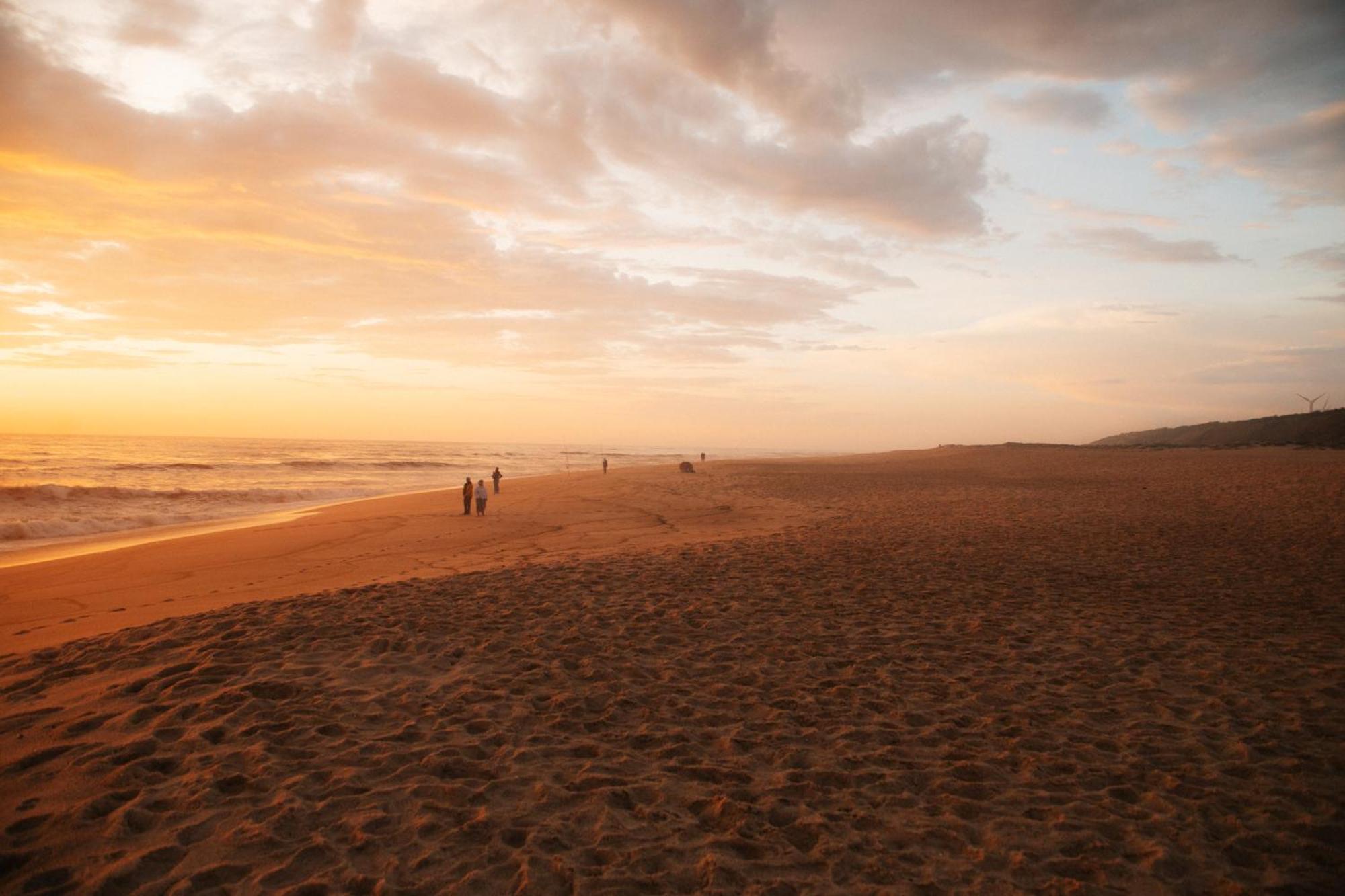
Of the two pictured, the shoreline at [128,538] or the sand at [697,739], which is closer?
the sand at [697,739]

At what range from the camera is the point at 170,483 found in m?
36.6

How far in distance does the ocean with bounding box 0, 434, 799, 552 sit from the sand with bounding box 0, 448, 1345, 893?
16.8m

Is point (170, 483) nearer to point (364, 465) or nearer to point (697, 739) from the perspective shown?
point (364, 465)

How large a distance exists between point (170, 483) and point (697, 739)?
1684 inches

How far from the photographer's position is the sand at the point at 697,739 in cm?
367

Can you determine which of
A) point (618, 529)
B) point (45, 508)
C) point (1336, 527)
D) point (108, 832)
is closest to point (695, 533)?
point (618, 529)

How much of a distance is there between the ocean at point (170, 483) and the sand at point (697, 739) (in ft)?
55.2

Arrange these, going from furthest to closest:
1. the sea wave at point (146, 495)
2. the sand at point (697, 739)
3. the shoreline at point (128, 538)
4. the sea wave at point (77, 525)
Result: the sea wave at point (146, 495), the sea wave at point (77, 525), the shoreline at point (128, 538), the sand at point (697, 739)

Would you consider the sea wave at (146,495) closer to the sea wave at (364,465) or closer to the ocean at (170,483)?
the ocean at (170,483)

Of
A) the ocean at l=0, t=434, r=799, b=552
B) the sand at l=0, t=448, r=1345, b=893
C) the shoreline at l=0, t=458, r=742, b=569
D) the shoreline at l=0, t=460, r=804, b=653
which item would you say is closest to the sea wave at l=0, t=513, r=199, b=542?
the ocean at l=0, t=434, r=799, b=552

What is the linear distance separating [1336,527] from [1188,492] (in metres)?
8.68

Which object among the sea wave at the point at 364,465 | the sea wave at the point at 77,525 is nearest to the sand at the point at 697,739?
the sea wave at the point at 77,525

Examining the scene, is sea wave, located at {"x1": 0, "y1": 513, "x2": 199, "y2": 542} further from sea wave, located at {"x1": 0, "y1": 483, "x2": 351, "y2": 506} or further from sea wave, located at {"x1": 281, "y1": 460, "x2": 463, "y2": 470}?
sea wave, located at {"x1": 281, "y1": 460, "x2": 463, "y2": 470}

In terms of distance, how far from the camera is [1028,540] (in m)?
13.8
